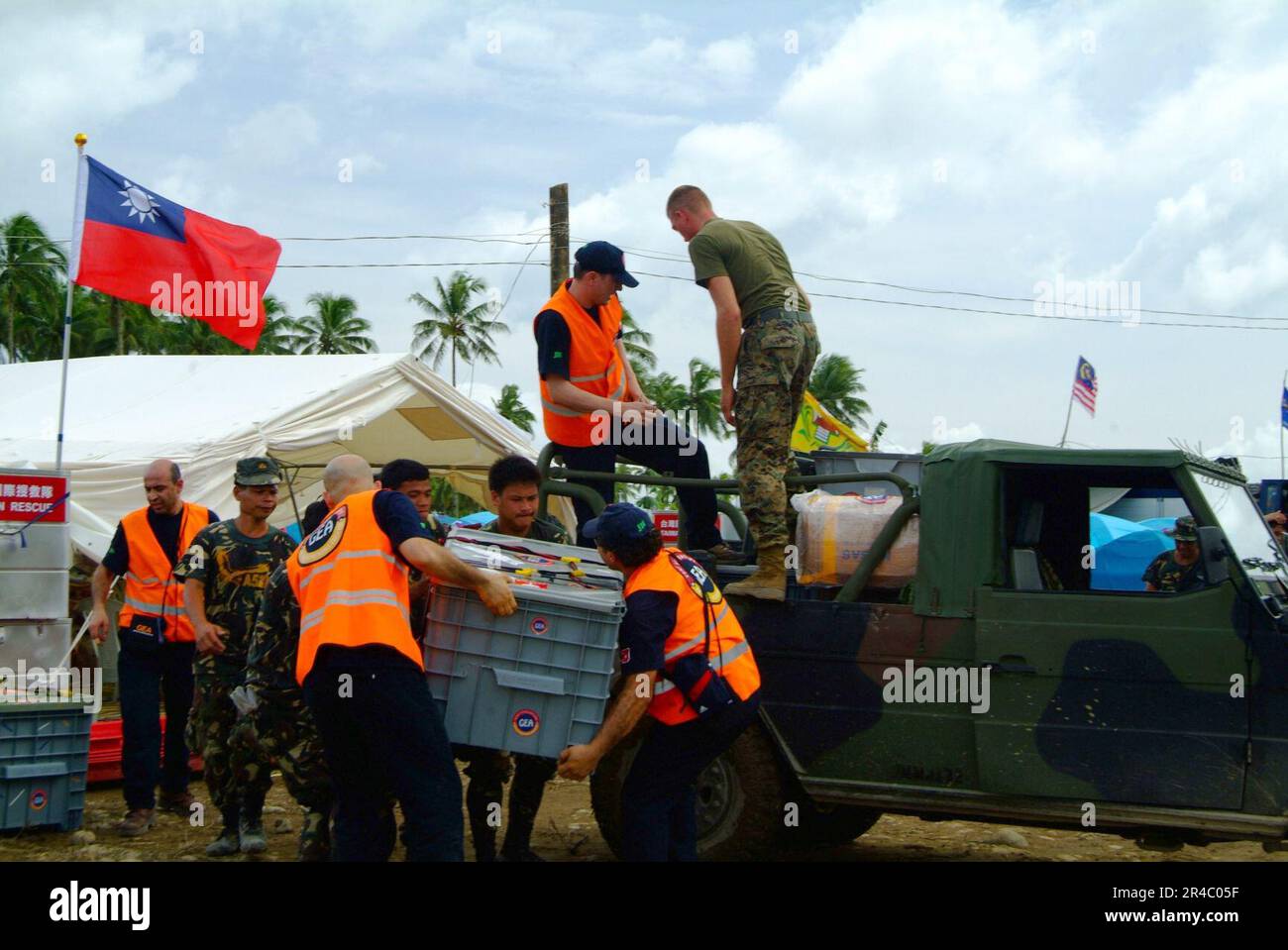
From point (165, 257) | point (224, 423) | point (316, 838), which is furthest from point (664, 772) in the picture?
point (224, 423)

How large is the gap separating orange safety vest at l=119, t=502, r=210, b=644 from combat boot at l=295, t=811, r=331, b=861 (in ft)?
6.87

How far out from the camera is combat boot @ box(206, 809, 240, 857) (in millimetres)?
6145

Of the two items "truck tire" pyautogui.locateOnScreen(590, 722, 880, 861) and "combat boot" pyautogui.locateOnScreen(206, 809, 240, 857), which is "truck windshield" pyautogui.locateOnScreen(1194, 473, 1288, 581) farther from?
"combat boot" pyautogui.locateOnScreen(206, 809, 240, 857)

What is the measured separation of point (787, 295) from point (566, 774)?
247 centimetres

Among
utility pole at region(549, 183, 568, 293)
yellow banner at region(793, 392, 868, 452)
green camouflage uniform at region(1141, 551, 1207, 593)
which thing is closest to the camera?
green camouflage uniform at region(1141, 551, 1207, 593)

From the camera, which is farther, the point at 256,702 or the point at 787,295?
the point at 787,295

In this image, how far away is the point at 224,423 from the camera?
11.9m

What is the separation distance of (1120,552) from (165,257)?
7786mm

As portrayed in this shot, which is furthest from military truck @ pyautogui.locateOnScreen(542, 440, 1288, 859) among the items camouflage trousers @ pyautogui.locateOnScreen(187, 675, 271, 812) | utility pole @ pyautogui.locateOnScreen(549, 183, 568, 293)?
utility pole @ pyautogui.locateOnScreen(549, 183, 568, 293)

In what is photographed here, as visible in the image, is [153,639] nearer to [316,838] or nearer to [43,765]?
[43,765]
